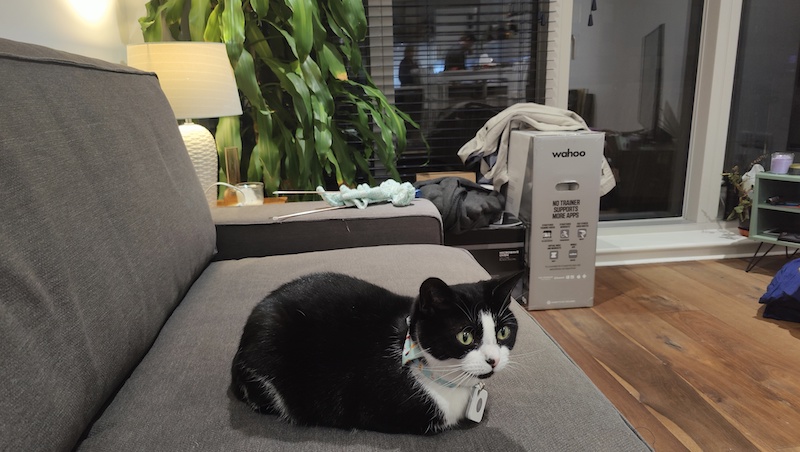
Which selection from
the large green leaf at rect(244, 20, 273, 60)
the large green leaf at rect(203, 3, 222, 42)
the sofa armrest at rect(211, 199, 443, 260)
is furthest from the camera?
the large green leaf at rect(244, 20, 273, 60)

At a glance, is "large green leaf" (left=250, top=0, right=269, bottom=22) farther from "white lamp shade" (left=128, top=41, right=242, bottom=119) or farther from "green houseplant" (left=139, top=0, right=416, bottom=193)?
"white lamp shade" (left=128, top=41, right=242, bottom=119)

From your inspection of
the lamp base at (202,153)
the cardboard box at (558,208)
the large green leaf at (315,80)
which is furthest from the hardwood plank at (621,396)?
the lamp base at (202,153)

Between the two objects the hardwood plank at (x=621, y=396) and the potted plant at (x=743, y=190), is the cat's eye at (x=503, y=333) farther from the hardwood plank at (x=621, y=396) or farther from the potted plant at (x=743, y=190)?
the potted plant at (x=743, y=190)

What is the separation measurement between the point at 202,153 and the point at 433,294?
54.4 inches

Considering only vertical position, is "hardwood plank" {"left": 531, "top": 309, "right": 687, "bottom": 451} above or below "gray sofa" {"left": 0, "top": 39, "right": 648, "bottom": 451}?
below

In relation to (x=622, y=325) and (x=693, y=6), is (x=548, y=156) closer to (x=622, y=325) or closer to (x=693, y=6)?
(x=622, y=325)

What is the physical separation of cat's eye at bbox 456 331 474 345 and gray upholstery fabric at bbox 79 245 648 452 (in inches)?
5.2

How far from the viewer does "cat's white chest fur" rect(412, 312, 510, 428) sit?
2.03 feet

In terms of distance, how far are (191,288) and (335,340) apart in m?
0.62

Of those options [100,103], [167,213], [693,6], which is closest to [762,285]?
[693,6]

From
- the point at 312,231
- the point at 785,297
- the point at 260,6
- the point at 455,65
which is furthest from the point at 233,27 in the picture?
the point at 785,297

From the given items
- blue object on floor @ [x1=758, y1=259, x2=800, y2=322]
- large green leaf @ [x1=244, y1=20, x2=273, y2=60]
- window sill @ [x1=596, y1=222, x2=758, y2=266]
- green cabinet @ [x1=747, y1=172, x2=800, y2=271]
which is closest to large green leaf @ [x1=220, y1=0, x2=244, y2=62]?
large green leaf @ [x1=244, y1=20, x2=273, y2=60]

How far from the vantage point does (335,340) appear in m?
0.68

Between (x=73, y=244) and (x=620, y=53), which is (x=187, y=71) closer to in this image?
(x=73, y=244)
